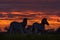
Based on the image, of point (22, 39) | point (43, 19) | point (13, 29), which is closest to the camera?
point (22, 39)

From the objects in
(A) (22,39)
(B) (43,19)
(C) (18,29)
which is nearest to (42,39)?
(A) (22,39)

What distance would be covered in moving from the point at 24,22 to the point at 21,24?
14.6 inches

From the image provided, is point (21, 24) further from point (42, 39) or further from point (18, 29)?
point (42, 39)

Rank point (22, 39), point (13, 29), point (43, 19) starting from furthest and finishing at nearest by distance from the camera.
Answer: point (43, 19)
point (13, 29)
point (22, 39)

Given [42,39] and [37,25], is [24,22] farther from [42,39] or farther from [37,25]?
[42,39]

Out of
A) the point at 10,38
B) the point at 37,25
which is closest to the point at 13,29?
the point at 37,25

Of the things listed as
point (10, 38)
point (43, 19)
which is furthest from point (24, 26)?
point (10, 38)

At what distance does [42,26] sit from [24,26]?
1.06m

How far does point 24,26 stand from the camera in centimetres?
1752

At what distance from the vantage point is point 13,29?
674 inches

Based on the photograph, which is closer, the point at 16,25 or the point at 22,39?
the point at 22,39

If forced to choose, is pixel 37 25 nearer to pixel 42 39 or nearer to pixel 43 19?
pixel 43 19

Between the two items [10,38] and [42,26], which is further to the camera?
[42,26]

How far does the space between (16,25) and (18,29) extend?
0.84 ft
